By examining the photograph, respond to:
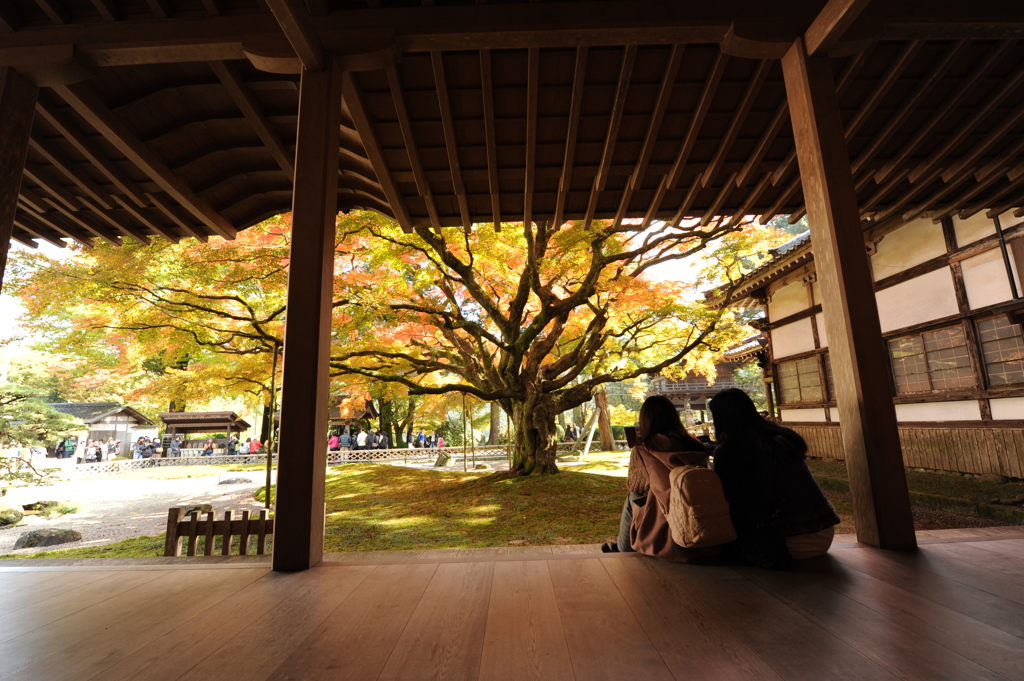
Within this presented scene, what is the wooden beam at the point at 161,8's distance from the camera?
103 inches

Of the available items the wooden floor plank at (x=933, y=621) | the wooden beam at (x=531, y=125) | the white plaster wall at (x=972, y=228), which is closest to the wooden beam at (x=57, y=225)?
the wooden beam at (x=531, y=125)

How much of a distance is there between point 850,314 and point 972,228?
5782 mm

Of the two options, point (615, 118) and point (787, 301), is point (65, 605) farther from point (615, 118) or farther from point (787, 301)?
point (787, 301)

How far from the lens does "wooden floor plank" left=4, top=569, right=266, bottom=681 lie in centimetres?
138

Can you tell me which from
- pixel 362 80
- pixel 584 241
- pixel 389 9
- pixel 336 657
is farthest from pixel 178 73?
pixel 584 241

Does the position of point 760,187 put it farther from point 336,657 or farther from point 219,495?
point 219,495

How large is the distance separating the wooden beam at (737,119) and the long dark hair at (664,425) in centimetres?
225

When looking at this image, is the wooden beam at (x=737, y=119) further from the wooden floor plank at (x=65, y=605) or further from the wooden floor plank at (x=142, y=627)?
the wooden floor plank at (x=65, y=605)

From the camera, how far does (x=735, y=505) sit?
2.28m

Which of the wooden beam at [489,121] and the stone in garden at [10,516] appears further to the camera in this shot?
the stone in garden at [10,516]

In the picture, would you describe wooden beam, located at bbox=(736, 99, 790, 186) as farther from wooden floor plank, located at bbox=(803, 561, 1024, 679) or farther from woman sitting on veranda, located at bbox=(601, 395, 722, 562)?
wooden floor plank, located at bbox=(803, 561, 1024, 679)

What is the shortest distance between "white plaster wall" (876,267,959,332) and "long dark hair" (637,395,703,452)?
5.81 m

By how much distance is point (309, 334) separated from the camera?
247cm

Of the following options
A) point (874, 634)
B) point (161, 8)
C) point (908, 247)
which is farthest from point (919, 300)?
point (161, 8)
